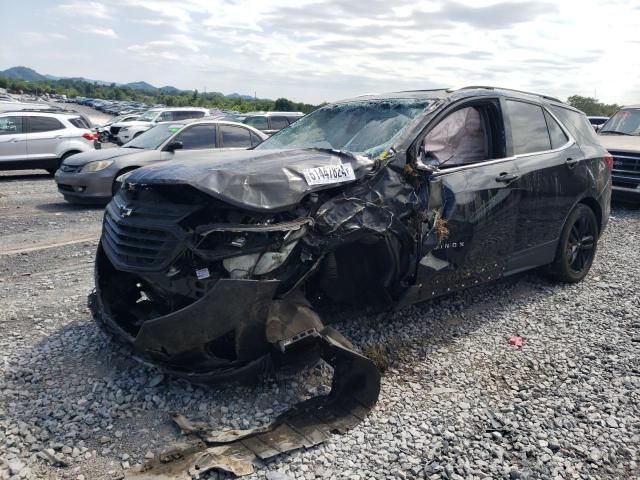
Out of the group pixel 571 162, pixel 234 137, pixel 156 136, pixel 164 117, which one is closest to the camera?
pixel 571 162

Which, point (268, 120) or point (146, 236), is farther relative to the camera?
point (268, 120)

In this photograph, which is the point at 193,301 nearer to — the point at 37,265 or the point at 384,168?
the point at 384,168

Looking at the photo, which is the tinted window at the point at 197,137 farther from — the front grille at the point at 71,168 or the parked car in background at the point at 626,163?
the parked car in background at the point at 626,163

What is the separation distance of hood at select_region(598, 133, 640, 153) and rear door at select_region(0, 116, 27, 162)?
13.1 m

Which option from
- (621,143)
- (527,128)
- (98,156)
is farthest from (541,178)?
(98,156)

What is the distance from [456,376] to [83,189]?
7962 millimetres

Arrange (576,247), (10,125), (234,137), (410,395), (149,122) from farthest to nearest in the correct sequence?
(149,122) → (10,125) → (234,137) → (576,247) → (410,395)

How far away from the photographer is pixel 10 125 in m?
13.5

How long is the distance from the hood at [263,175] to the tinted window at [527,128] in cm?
187

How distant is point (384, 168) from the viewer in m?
3.82

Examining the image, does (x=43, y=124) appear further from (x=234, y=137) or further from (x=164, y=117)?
(x=164, y=117)

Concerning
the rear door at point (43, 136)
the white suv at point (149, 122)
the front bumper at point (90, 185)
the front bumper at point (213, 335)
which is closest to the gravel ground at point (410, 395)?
the front bumper at point (213, 335)

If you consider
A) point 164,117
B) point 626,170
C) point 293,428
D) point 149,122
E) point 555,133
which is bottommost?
point 293,428

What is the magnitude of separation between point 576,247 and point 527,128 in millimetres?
1482
